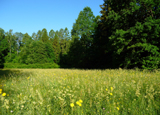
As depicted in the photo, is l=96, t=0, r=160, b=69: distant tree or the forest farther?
the forest

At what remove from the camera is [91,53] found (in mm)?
24250

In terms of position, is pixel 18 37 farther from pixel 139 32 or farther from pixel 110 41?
pixel 139 32

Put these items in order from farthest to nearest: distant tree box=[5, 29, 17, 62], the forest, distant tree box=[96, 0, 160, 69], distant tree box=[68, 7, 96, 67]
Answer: distant tree box=[5, 29, 17, 62], distant tree box=[68, 7, 96, 67], the forest, distant tree box=[96, 0, 160, 69]

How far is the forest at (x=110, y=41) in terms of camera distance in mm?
11602

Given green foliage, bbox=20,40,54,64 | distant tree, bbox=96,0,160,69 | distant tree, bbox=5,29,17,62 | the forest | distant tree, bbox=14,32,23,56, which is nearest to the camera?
distant tree, bbox=96,0,160,69

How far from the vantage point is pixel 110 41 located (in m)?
14.2

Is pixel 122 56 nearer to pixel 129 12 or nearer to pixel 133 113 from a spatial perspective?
pixel 129 12

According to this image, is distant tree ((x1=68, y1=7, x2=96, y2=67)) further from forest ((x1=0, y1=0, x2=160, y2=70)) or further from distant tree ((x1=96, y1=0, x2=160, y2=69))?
distant tree ((x1=96, y1=0, x2=160, y2=69))

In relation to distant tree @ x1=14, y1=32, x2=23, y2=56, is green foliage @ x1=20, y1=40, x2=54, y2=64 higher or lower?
lower

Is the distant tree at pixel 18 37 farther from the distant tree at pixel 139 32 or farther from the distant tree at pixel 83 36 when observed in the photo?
the distant tree at pixel 139 32

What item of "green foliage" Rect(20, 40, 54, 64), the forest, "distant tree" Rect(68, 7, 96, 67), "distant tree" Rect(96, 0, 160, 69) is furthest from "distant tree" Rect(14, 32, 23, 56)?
"distant tree" Rect(96, 0, 160, 69)

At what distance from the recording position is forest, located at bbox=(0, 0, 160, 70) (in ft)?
38.1

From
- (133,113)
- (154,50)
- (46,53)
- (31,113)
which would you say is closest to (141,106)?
(133,113)

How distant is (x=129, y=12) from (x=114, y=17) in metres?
1.64
